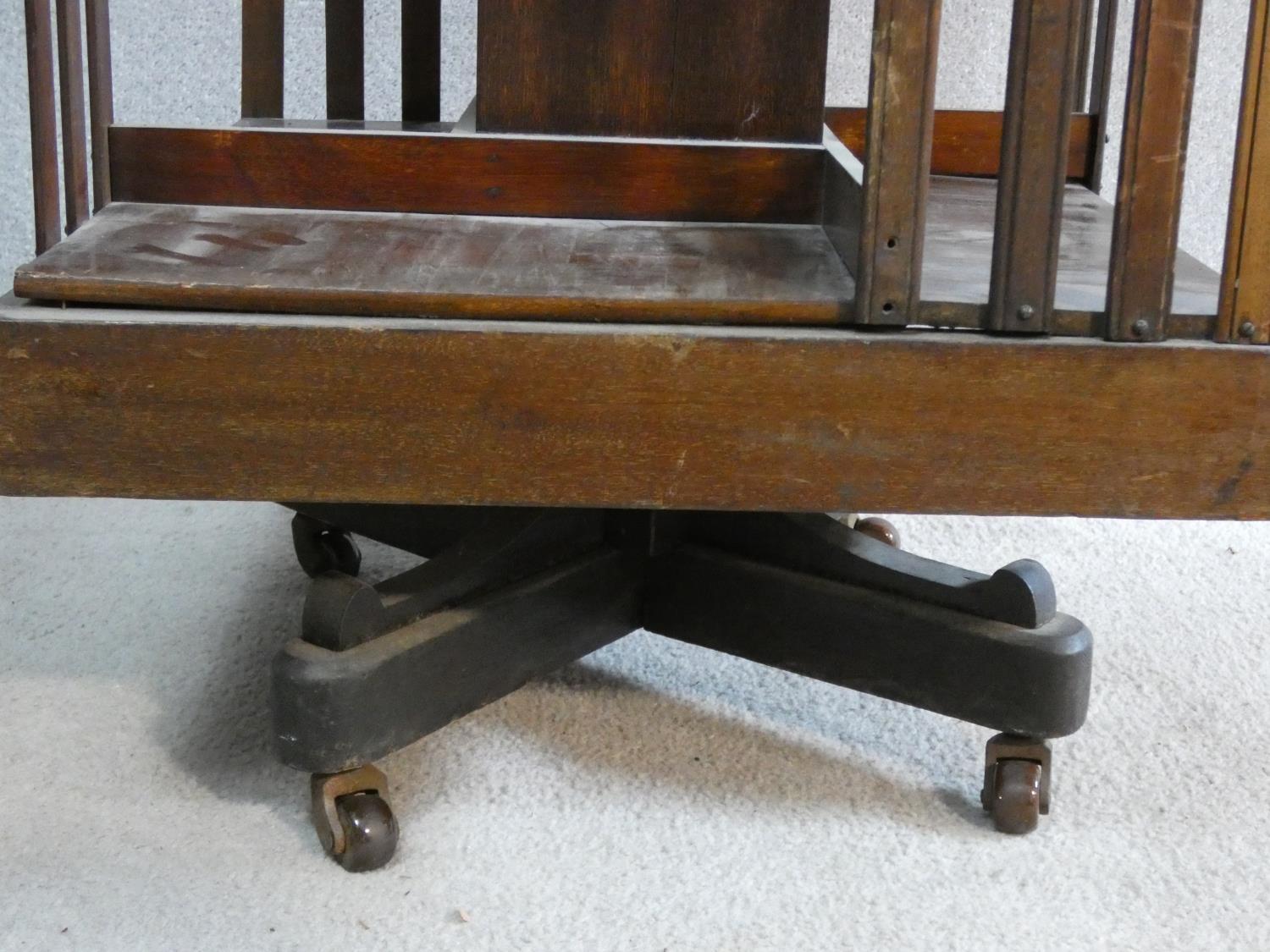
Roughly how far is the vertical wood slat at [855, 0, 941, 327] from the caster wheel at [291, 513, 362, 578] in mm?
847

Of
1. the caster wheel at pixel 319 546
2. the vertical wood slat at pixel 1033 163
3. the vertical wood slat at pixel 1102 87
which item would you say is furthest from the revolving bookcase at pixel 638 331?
the caster wheel at pixel 319 546

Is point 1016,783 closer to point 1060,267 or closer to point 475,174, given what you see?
point 1060,267

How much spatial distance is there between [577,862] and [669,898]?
8cm

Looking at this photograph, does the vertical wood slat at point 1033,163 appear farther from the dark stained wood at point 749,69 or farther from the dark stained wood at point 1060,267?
the dark stained wood at point 749,69

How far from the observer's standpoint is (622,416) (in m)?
0.95

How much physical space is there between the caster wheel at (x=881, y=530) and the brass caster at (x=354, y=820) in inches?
28.8

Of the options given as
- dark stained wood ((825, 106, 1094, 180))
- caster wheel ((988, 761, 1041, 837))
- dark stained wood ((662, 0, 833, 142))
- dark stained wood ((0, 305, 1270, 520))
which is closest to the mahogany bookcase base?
caster wheel ((988, 761, 1041, 837))

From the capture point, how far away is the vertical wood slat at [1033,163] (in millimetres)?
887

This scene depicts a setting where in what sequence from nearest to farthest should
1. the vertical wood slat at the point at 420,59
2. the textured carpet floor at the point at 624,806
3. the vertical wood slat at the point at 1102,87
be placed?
the textured carpet floor at the point at 624,806 < the vertical wood slat at the point at 1102,87 < the vertical wood slat at the point at 420,59

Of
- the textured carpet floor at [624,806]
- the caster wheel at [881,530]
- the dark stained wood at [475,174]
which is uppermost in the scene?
the dark stained wood at [475,174]

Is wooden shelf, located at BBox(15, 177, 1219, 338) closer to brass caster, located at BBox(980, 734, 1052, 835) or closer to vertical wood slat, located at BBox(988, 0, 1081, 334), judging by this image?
vertical wood slat, located at BBox(988, 0, 1081, 334)

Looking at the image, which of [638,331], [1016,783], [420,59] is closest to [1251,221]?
[638,331]

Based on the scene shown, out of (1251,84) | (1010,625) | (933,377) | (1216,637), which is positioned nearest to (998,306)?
(933,377)

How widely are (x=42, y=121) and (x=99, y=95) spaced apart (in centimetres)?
6
